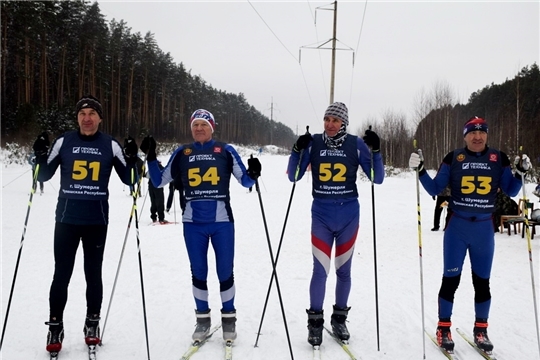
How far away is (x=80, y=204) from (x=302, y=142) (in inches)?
86.7

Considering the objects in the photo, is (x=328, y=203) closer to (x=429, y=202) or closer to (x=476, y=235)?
(x=476, y=235)

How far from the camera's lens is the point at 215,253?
371 cm

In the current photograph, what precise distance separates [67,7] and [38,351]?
4085 cm

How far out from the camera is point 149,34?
164 feet

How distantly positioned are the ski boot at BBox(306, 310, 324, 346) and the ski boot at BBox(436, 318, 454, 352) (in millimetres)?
1168

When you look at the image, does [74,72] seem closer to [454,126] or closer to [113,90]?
[113,90]

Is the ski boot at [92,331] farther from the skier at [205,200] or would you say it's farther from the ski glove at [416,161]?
the ski glove at [416,161]

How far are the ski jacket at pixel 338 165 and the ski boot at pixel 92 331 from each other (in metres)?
2.40

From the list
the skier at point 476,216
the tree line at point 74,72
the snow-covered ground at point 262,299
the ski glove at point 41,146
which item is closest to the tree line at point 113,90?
the tree line at point 74,72

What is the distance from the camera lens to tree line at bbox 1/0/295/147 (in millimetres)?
30000

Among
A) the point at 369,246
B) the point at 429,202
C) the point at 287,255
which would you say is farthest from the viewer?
the point at 429,202

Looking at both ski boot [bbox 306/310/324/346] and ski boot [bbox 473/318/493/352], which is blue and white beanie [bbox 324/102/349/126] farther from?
ski boot [bbox 473/318/493/352]

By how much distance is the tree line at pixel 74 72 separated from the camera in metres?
30.0

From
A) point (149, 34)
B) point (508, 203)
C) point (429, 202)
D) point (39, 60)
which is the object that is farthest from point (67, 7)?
point (508, 203)
